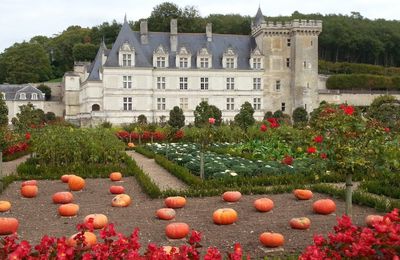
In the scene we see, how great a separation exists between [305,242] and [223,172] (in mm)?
5605

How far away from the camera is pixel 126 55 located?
144ft

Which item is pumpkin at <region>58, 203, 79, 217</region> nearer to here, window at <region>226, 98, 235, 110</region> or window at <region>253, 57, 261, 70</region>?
window at <region>226, 98, 235, 110</region>

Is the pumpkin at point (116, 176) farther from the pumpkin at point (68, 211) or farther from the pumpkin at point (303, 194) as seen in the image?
the pumpkin at point (303, 194)

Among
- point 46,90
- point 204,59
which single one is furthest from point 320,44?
point 46,90

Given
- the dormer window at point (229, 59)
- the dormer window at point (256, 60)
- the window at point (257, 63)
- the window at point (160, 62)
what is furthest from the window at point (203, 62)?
the window at point (257, 63)

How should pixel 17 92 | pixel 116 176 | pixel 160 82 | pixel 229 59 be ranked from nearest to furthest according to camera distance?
pixel 116 176, pixel 160 82, pixel 229 59, pixel 17 92

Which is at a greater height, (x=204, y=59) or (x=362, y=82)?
(x=204, y=59)

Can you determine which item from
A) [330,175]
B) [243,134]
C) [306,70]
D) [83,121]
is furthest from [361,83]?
[330,175]

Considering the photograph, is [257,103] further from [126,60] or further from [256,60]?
[126,60]

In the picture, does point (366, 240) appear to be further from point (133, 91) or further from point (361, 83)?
point (361, 83)

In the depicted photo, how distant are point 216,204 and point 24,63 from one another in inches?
2718

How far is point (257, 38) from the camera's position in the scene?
50.0 metres

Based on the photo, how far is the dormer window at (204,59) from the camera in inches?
1831

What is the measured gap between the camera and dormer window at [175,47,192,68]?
151ft
